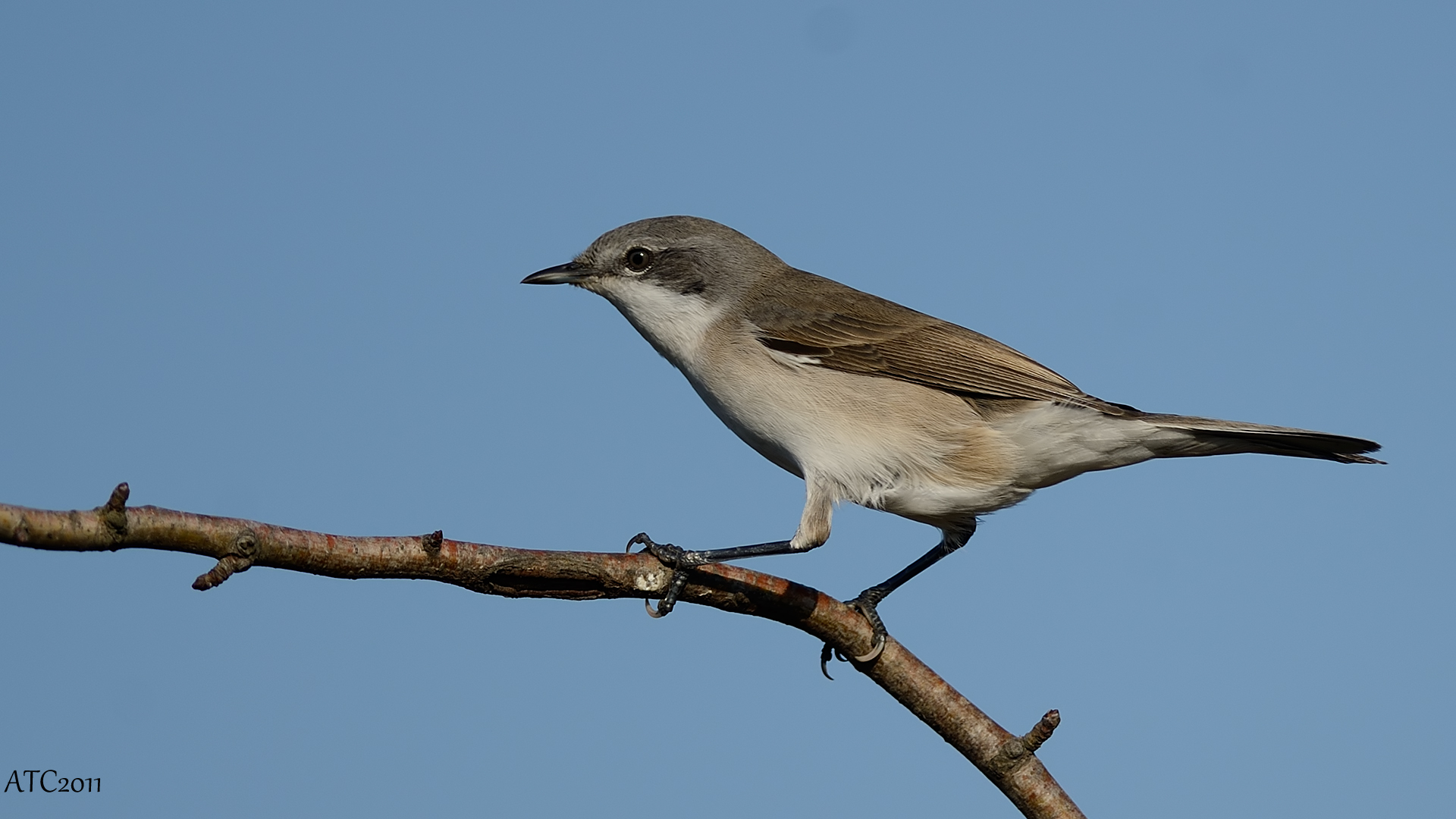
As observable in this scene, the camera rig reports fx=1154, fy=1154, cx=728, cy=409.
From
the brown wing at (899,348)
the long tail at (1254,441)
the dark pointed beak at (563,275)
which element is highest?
the dark pointed beak at (563,275)

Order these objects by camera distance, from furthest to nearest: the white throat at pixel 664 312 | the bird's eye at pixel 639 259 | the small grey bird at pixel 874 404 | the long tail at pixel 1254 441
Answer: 1. the bird's eye at pixel 639 259
2. the white throat at pixel 664 312
3. the small grey bird at pixel 874 404
4. the long tail at pixel 1254 441

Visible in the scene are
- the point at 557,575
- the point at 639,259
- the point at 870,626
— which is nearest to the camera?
the point at 557,575

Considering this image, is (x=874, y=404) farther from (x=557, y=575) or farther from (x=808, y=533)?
(x=557, y=575)

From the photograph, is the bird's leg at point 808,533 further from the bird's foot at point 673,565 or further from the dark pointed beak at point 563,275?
the dark pointed beak at point 563,275

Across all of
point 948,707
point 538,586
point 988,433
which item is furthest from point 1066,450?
point 538,586

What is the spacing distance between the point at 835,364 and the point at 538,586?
291cm

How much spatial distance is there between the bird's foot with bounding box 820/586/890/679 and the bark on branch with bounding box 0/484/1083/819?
0.13 feet

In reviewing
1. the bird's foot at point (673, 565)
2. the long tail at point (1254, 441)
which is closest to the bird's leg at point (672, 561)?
the bird's foot at point (673, 565)

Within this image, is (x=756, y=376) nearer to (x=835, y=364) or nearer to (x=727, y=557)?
(x=835, y=364)

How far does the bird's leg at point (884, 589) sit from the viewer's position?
18.2 feet

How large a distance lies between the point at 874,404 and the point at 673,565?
2059 mm

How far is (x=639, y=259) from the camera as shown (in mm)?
7238

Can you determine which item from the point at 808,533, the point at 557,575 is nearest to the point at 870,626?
the point at 808,533

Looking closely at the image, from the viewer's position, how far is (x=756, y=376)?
6.60m
